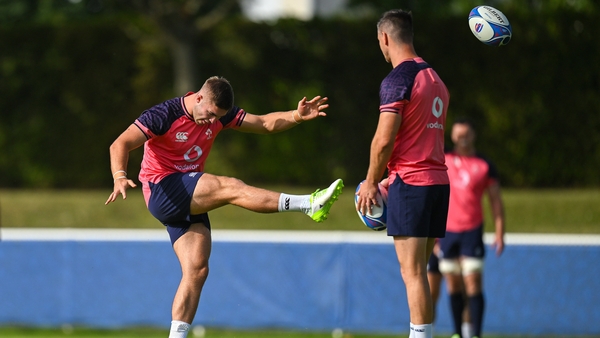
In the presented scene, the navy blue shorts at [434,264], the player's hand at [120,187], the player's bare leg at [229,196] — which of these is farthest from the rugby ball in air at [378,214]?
the navy blue shorts at [434,264]

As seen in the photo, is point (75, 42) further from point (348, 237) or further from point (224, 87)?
point (224, 87)

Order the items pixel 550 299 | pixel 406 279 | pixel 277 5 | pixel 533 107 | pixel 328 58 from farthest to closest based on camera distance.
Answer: pixel 277 5 < pixel 328 58 < pixel 533 107 < pixel 550 299 < pixel 406 279

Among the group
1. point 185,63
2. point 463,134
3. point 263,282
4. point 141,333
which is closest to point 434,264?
point 463,134

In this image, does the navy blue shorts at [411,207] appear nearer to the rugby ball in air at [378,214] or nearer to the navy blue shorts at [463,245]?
the rugby ball in air at [378,214]

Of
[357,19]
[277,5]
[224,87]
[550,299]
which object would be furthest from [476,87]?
[277,5]

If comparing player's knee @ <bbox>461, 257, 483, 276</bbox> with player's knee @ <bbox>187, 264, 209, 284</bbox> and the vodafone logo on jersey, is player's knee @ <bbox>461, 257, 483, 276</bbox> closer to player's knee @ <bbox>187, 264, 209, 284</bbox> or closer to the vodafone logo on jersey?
player's knee @ <bbox>187, 264, 209, 284</bbox>

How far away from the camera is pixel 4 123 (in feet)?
57.8

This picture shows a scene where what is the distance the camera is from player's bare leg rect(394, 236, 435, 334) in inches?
233

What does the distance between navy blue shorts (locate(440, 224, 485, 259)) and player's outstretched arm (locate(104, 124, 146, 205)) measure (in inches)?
147

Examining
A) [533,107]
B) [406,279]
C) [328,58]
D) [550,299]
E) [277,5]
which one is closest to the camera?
[406,279]

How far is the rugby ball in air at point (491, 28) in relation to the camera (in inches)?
259

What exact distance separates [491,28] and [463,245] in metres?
2.84

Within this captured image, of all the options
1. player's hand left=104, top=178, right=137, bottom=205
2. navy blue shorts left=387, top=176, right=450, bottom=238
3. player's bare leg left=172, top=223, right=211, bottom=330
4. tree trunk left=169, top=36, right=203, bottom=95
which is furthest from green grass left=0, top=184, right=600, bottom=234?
player's hand left=104, top=178, right=137, bottom=205

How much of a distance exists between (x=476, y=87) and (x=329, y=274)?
312 inches
